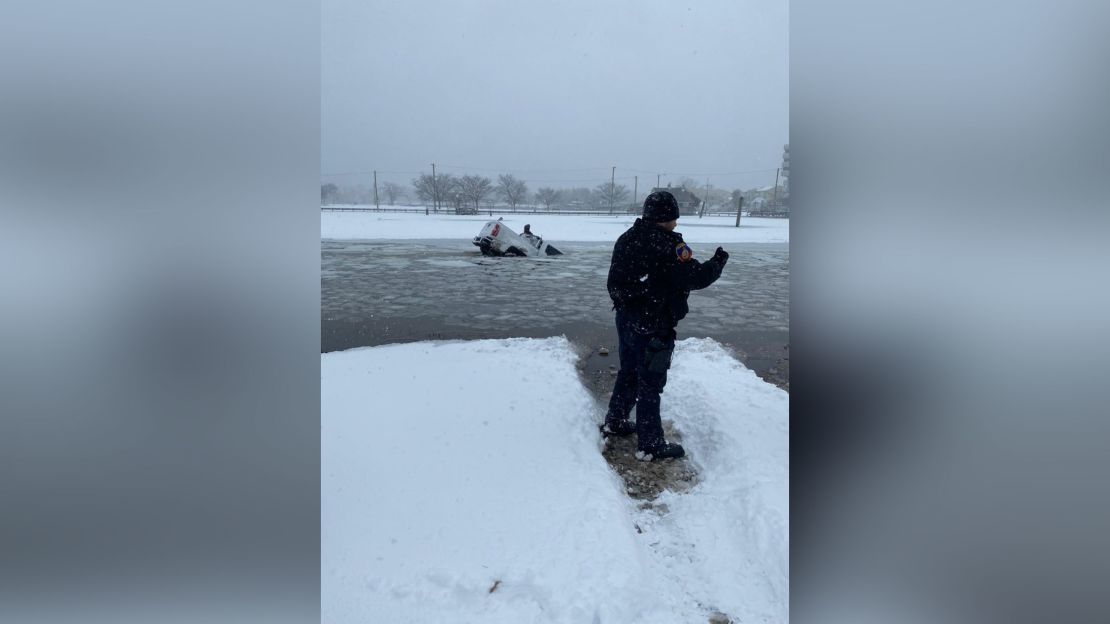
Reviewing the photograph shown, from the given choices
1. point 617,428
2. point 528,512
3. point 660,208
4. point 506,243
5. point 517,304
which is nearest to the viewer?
point 528,512

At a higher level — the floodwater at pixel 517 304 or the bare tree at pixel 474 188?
the bare tree at pixel 474 188

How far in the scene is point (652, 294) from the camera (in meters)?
3.69

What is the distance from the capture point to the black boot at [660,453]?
383 cm

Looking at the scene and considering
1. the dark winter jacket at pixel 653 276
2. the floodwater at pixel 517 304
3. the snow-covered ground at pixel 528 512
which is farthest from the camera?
the floodwater at pixel 517 304

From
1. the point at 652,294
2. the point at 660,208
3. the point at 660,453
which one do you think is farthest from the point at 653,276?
the point at 660,453

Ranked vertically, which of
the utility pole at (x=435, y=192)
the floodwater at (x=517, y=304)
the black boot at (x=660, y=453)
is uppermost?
the utility pole at (x=435, y=192)

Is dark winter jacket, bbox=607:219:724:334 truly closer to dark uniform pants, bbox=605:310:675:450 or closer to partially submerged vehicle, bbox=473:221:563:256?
dark uniform pants, bbox=605:310:675:450

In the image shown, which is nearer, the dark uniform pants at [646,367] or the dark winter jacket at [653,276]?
the dark winter jacket at [653,276]

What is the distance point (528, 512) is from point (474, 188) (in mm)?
47794

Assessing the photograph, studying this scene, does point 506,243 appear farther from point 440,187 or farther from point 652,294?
point 440,187

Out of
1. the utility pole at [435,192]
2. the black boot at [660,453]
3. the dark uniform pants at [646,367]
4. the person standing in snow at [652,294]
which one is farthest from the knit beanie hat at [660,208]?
the utility pole at [435,192]

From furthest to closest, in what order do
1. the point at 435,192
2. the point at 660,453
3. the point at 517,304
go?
the point at 435,192 < the point at 517,304 < the point at 660,453

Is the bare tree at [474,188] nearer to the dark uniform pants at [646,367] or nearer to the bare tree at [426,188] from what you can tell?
the bare tree at [426,188]

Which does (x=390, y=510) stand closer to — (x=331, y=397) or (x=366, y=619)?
(x=366, y=619)
